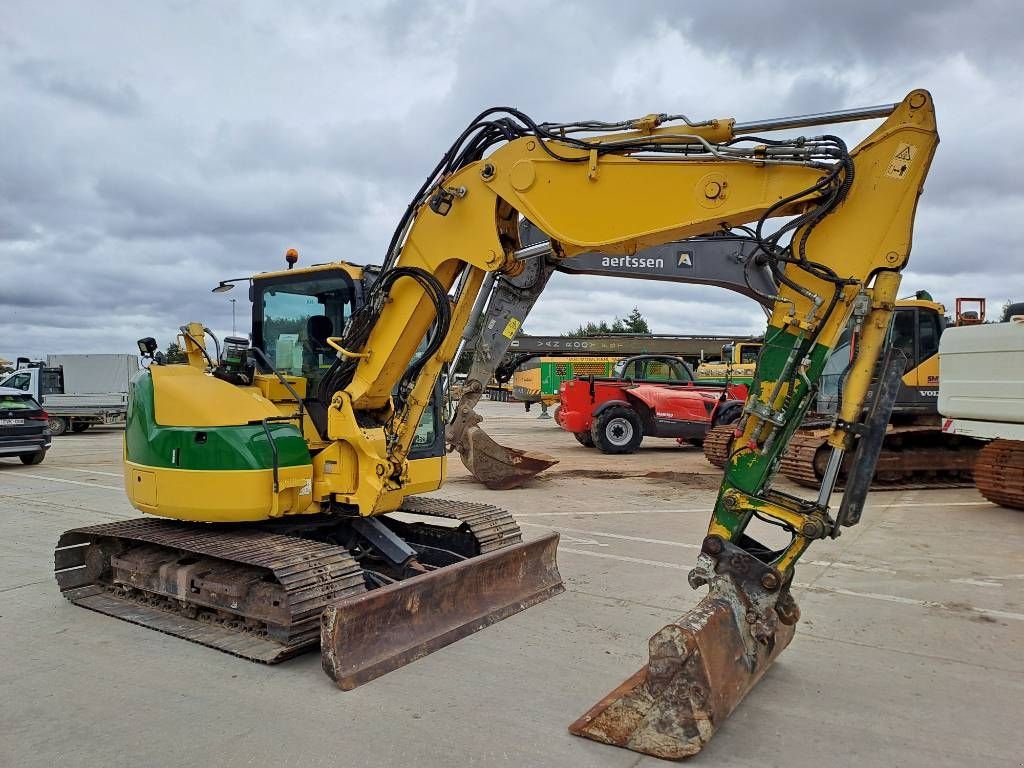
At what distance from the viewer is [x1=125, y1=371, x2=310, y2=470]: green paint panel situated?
5.32 metres

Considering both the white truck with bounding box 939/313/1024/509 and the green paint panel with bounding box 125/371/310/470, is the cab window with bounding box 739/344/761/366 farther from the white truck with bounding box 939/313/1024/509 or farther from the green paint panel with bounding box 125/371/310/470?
the green paint panel with bounding box 125/371/310/470

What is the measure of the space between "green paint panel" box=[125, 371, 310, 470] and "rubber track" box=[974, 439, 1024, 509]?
28.8 ft

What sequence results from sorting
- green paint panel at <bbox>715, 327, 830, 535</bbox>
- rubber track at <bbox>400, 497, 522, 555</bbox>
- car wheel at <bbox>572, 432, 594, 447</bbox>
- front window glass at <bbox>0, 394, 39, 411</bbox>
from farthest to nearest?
car wheel at <bbox>572, 432, 594, 447</bbox> → front window glass at <bbox>0, 394, 39, 411</bbox> → rubber track at <bbox>400, 497, 522, 555</bbox> → green paint panel at <bbox>715, 327, 830, 535</bbox>

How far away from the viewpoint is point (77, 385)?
24375 millimetres

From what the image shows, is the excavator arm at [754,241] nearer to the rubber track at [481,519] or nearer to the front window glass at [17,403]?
the rubber track at [481,519]

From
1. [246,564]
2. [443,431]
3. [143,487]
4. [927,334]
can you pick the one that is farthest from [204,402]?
[927,334]

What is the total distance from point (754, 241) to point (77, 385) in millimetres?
24779

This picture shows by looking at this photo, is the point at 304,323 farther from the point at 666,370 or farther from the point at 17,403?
the point at 666,370

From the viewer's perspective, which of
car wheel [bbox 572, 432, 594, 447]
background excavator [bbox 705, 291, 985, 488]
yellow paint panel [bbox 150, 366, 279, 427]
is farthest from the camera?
car wheel [bbox 572, 432, 594, 447]

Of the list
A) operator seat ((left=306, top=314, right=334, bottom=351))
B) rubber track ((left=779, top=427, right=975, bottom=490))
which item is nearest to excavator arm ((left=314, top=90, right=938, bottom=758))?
operator seat ((left=306, top=314, right=334, bottom=351))

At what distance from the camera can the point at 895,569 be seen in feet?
23.4

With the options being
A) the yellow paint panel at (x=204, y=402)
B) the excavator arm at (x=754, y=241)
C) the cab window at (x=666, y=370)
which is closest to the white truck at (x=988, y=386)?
the excavator arm at (x=754, y=241)

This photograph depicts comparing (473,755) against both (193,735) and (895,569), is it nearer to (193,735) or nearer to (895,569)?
(193,735)

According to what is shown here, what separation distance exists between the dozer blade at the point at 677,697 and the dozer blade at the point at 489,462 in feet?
27.0
